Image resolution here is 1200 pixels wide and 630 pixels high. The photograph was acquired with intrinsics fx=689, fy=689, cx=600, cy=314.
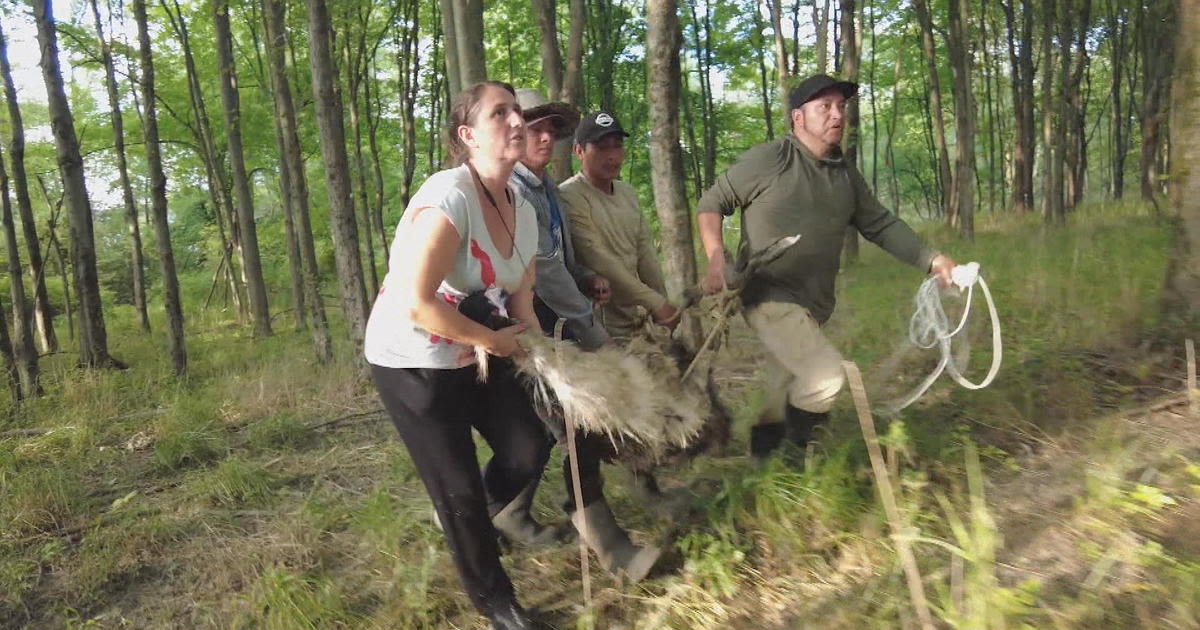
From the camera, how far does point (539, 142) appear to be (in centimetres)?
304

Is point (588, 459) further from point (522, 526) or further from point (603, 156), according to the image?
point (603, 156)

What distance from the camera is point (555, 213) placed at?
3.09 meters

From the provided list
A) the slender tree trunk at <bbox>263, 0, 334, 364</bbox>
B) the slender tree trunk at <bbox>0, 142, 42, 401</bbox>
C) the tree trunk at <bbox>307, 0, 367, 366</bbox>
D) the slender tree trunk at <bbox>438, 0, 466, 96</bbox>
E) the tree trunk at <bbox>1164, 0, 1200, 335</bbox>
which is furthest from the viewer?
the slender tree trunk at <bbox>263, 0, 334, 364</bbox>

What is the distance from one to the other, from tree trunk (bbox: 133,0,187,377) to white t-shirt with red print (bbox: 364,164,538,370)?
7.04 m

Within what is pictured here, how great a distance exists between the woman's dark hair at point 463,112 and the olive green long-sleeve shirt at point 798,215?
4.18 ft

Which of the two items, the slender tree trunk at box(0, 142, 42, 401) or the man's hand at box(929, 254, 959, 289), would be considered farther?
the slender tree trunk at box(0, 142, 42, 401)

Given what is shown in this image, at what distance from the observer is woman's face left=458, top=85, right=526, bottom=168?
7.43 ft

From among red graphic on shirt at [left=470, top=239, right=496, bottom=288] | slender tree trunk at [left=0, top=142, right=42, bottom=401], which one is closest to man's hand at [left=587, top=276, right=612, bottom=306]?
red graphic on shirt at [left=470, top=239, right=496, bottom=288]

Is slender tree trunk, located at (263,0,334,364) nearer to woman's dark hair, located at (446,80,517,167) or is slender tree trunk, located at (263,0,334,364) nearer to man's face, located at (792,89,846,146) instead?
woman's dark hair, located at (446,80,517,167)

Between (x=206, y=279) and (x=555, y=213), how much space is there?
997 inches

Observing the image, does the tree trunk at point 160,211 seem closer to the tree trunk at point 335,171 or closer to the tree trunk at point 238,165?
the tree trunk at point 238,165

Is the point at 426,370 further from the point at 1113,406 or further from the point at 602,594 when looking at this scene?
the point at 1113,406

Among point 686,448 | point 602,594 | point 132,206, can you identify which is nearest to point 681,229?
point 686,448

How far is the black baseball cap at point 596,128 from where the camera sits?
322 centimetres
